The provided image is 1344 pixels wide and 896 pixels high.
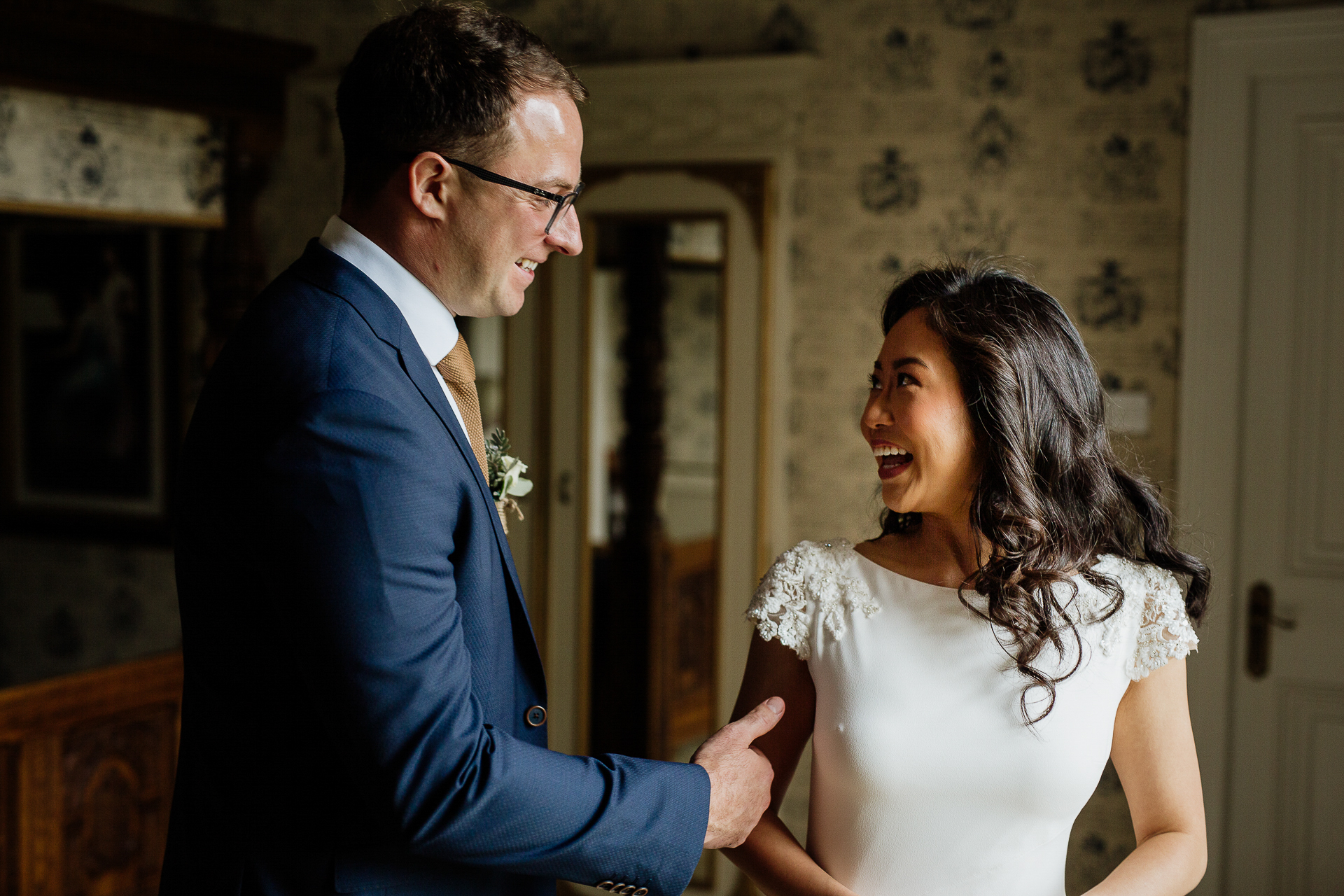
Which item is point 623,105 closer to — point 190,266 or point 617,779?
point 190,266

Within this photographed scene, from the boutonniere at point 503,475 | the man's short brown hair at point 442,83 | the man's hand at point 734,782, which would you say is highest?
the man's short brown hair at point 442,83

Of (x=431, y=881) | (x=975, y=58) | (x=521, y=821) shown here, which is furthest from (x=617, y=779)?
(x=975, y=58)

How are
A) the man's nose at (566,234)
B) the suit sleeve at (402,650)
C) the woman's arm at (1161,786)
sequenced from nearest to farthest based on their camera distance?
the suit sleeve at (402,650) → the man's nose at (566,234) → the woman's arm at (1161,786)

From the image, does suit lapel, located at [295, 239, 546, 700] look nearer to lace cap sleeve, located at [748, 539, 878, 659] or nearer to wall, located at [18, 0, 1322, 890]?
lace cap sleeve, located at [748, 539, 878, 659]

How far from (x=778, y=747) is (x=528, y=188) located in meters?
0.83

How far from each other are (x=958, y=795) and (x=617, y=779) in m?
0.51

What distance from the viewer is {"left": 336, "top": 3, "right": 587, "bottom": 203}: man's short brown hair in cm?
123

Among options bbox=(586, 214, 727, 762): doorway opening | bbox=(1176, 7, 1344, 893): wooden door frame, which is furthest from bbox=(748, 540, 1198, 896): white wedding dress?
bbox=(586, 214, 727, 762): doorway opening

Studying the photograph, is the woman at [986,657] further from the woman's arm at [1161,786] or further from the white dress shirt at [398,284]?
the white dress shirt at [398,284]

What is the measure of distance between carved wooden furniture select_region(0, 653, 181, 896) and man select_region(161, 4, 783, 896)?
200cm

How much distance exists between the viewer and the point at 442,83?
4.02 ft

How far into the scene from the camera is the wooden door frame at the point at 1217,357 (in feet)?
9.69

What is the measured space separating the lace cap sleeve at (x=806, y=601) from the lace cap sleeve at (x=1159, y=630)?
361 millimetres

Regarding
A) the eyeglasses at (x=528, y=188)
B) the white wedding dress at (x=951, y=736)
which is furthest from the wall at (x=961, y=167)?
the eyeglasses at (x=528, y=188)
